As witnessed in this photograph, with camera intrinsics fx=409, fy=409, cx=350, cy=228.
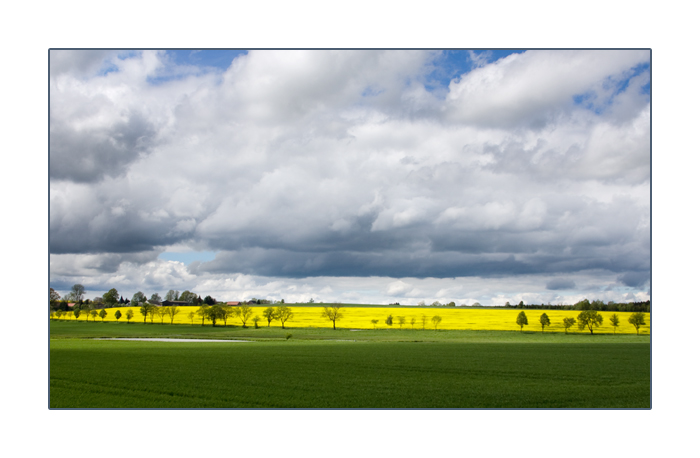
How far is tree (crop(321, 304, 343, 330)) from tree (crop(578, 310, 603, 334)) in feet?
89.7

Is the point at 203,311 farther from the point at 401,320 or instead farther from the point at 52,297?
the point at 52,297

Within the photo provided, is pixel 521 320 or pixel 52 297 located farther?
pixel 521 320

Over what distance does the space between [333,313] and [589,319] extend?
28.5 meters

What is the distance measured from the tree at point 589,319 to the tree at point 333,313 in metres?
27.4

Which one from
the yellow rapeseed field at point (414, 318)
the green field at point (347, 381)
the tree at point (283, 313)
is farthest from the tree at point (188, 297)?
the green field at point (347, 381)

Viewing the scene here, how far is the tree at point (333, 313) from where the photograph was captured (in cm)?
5245

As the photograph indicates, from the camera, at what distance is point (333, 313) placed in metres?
52.5

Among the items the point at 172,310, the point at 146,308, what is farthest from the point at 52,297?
the point at 146,308

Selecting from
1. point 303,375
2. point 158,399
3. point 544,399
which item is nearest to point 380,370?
point 303,375

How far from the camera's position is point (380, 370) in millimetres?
17125

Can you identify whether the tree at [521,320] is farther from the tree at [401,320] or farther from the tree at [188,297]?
the tree at [188,297]

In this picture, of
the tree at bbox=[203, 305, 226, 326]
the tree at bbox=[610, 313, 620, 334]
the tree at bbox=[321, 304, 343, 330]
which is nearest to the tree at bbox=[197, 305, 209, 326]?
the tree at bbox=[203, 305, 226, 326]

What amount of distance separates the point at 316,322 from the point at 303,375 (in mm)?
39399

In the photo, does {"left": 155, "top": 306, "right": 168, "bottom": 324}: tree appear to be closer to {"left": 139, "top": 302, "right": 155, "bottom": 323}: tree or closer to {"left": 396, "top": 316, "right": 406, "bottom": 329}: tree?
{"left": 139, "top": 302, "right": 155, "bottom": 323}: tree
